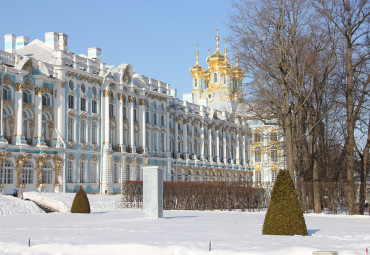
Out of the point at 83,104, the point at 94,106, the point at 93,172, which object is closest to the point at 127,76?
the point at 94,106

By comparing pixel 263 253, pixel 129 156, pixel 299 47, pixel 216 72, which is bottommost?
pixel 263 253

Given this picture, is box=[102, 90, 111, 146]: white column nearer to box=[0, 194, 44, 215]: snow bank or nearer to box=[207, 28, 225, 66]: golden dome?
box=[0, 194, 44, 215]: snow bank

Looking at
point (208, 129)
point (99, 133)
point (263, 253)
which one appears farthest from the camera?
point (208, 129)

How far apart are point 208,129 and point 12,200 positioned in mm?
44071

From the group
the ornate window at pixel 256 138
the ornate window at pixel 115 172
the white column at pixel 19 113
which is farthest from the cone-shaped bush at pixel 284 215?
the ornate window at pixel 256 138

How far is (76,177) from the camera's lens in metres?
44.6

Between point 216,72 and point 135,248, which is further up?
point 216,72

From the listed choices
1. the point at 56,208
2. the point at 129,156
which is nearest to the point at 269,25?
the point at 56,208

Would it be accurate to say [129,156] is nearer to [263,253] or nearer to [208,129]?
[208,129]

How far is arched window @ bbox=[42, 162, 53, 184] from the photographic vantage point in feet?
137

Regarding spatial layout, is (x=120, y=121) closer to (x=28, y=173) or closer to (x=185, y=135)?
(x=28, y=173)

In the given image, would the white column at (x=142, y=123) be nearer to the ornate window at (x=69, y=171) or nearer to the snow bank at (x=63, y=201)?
the ornate window at (x=69, y=171)

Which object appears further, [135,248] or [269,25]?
[269,25]

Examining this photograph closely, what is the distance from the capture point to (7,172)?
1527 inches
